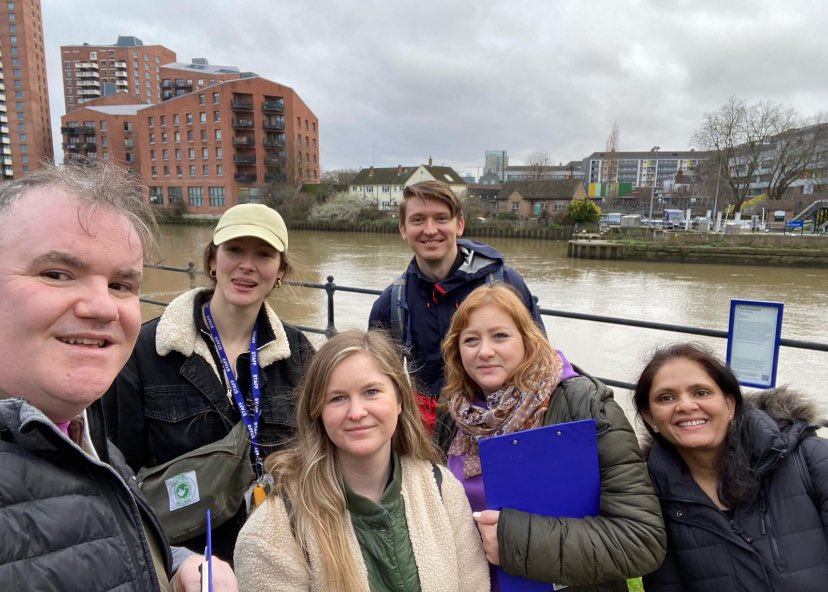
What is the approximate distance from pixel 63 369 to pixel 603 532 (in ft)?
5.09

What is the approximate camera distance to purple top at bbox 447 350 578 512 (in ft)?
5.90

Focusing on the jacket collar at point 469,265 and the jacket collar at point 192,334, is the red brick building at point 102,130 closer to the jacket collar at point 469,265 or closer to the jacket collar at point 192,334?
the jacket collar at point 469,265

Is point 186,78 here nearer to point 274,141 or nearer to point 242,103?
point 242,103

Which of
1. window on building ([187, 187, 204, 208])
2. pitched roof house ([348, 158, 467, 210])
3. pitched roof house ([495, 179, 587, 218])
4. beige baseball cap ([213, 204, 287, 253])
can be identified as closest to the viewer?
beige baseball cap ([213, 204, 287, 253])

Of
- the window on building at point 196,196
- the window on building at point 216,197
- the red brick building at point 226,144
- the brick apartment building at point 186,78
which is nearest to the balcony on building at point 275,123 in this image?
the red brick building at point 226,144

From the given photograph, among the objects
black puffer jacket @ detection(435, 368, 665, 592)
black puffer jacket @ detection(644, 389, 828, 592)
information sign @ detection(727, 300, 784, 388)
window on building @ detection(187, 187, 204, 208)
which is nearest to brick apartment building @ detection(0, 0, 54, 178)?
window on building @ detection(187, 187, 204, 208)

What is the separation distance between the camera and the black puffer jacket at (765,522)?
5.28 feet

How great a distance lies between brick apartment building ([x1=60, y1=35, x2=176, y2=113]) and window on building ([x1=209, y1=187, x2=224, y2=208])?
7476cm

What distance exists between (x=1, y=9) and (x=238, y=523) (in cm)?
11890

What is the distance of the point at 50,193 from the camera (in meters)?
0.94

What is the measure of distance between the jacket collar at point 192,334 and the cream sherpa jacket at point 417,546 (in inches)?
26.9

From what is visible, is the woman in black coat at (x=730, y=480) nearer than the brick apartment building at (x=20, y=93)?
Yes

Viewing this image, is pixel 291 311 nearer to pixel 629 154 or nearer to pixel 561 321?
pixel 561 321

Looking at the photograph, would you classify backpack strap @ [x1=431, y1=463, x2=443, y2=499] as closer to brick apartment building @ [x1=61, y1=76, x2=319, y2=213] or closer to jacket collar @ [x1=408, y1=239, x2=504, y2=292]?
jacket collar @ [x1=408, y1=239, x2=504, y2=292]
